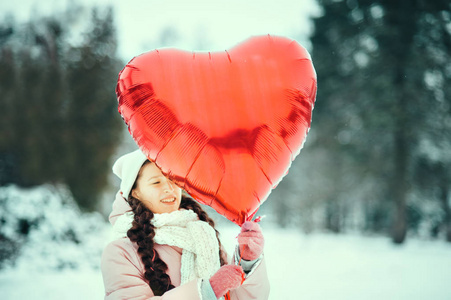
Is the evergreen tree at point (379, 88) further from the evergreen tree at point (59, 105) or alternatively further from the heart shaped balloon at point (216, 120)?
the heart shaped balloon at point (216, 120)

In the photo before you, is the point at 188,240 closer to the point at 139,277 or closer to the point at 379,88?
the point at 139,277

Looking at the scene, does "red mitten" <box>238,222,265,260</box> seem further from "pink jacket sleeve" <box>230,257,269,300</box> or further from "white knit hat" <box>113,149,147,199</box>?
"white knit hat" <box>113,149,147,199</box>

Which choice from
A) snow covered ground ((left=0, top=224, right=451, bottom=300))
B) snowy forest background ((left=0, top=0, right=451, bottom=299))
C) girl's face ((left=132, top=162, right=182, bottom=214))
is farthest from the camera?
snowy forest background ((left=0, top=0, right=451, bottom=299))

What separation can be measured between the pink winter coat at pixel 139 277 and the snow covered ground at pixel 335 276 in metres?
1.94

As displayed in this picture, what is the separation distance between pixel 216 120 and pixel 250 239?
38 centimetres

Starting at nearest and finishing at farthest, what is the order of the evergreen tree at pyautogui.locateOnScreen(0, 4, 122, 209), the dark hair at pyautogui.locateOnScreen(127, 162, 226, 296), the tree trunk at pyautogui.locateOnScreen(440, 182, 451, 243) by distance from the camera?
the dark hair at pyautogui.locateOnScreen(127, 162, 226, 296), the evergreen tree at pyautogui.locateOnScreen(0, 4, 122, 209), the tree trunk at pyautogui.locateOnScreen(440, 182, 451, 243)

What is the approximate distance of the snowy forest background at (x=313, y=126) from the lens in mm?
7043

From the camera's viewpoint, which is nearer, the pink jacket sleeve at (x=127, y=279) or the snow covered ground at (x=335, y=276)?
the pink jacket sleeve at (x=127, y=279)

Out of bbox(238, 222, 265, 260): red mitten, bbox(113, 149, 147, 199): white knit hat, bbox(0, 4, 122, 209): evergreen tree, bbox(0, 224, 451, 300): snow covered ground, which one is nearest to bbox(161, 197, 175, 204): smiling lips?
bbox(113, 149, 147, 199): white knit hat

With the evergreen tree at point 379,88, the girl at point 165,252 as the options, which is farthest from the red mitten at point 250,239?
the evergreen tree at point 379,88

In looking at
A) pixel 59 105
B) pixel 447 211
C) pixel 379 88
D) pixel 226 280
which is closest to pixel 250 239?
A: pixel 226 280

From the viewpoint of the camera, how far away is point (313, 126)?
1051cm

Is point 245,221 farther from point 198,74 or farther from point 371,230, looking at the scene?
point 371,230

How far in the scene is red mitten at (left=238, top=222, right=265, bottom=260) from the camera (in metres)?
1.19
